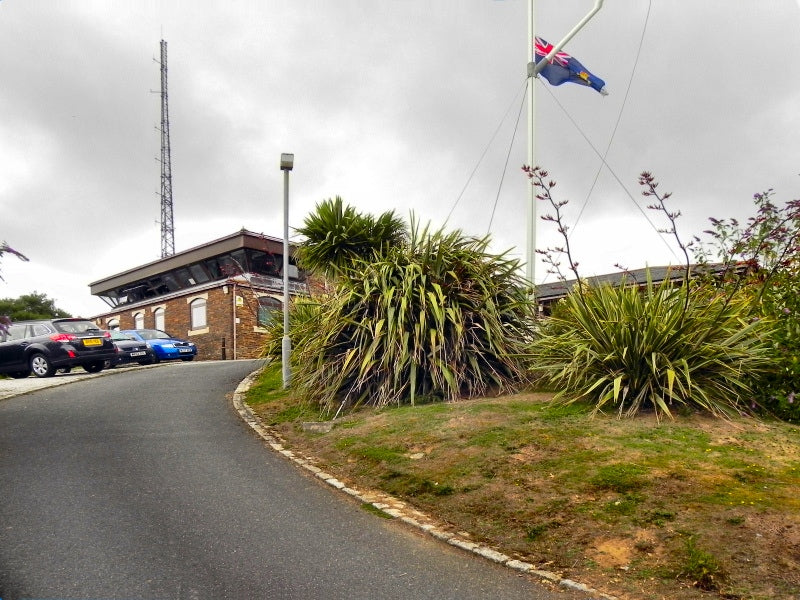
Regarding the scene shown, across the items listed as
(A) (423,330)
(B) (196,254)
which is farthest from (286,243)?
(B) (196,254)

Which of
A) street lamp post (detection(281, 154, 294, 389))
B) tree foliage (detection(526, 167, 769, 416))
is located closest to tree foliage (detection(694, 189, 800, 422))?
tree foliage (detection(526, 167, 769, 416))

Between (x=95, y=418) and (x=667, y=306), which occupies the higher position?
(x=667, y=306)

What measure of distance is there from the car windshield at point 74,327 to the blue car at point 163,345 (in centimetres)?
466

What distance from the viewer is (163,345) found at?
23078 millimetres

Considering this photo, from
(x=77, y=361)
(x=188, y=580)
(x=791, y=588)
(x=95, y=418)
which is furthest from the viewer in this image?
(x=77, y=361)

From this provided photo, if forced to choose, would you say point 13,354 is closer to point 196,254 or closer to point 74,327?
point 74,327

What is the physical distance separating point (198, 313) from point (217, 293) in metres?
2.11

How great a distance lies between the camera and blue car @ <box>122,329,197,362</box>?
23.0 m

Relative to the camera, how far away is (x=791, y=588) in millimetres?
3646

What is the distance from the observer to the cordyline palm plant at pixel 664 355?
6.59m

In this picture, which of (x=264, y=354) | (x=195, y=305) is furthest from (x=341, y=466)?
(x=195, y=305)

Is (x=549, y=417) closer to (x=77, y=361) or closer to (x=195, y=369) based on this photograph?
(x=195, y=369)

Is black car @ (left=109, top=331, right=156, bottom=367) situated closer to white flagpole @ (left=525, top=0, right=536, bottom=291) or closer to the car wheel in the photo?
the car wheel

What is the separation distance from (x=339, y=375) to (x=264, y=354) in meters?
7.34
